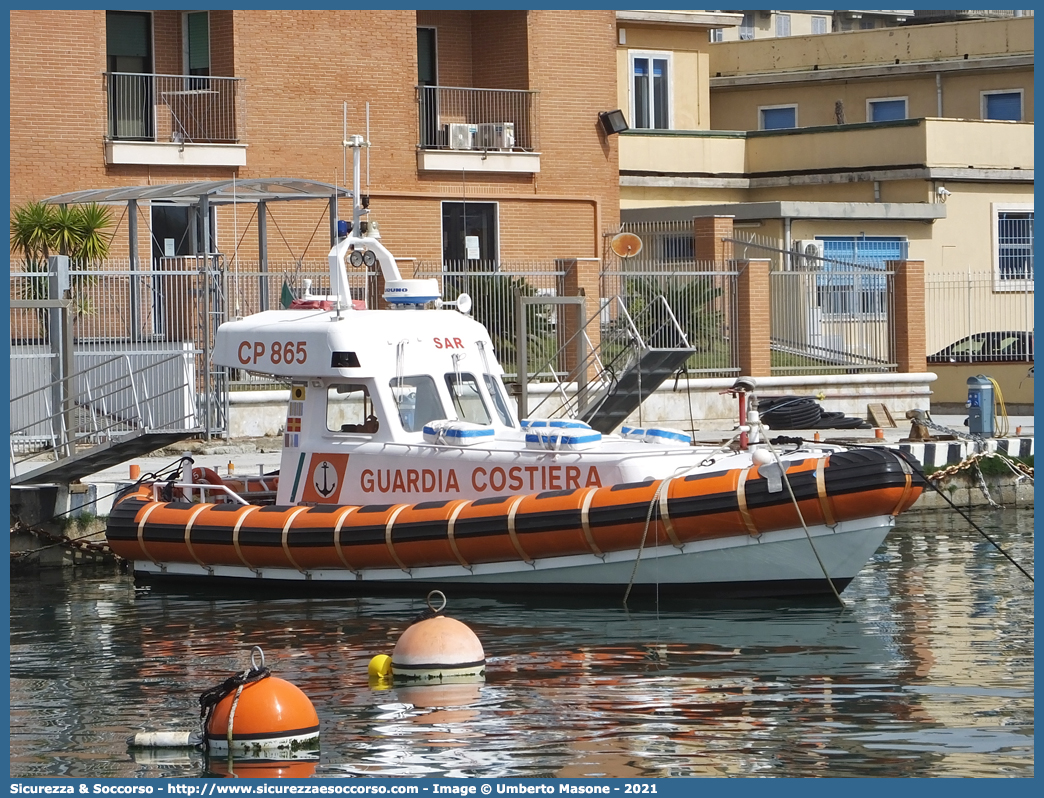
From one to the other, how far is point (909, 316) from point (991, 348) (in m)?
2.90

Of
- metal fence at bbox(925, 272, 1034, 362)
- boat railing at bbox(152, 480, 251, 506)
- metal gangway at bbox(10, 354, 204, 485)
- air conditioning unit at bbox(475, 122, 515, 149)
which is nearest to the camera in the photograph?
boat railing at bbox(152, 480, 251, 506)

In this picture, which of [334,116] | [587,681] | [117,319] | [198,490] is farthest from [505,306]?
[587,681]

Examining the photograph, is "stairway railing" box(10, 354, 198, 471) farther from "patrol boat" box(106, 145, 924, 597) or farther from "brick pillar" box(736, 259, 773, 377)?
"brick pillar" box(736, 259, 773, 377)

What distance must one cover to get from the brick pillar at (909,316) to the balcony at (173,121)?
36.9 feet

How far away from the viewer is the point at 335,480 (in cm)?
1600

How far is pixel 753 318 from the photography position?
2731 centimetres

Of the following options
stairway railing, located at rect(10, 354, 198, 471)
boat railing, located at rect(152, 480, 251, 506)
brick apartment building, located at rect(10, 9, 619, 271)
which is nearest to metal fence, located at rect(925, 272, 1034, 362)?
brick apartment building, located at rect(10, 9, 619, 271)

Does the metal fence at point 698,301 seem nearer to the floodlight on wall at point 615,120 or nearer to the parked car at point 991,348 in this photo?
the parked car at point 991,348

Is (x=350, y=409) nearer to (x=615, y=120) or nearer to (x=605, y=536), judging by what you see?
(x=605, y=536)

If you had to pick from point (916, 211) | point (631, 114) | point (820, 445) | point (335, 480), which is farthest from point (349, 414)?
point (631, 114)

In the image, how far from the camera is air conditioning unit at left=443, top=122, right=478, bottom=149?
31219 mm

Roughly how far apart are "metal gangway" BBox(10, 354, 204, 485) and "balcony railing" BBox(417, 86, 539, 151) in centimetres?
1128

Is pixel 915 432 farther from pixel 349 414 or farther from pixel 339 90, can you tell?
pixel 339 90

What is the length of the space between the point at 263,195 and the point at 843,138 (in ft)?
53.1
